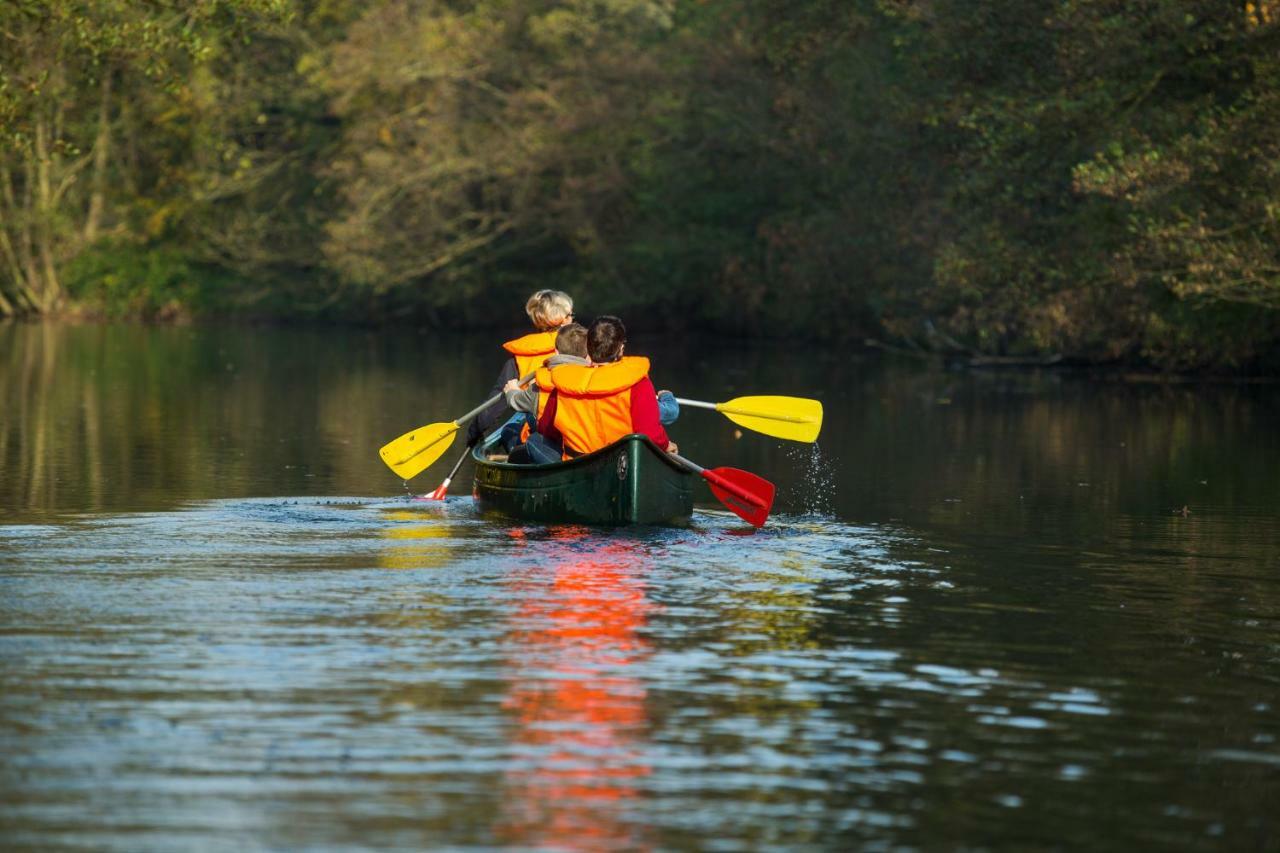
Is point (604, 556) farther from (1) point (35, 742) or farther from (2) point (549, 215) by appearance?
(2) point (549, 215)

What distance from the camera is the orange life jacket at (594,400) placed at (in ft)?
42.9

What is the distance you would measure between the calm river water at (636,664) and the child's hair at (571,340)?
44.1 inches

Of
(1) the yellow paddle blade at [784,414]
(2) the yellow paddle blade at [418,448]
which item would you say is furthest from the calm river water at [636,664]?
(1) the yellow paddle blade at [784,414]

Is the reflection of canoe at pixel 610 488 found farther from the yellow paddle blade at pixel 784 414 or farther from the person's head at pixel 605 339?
the yellow paddle blade at pixel 784 414

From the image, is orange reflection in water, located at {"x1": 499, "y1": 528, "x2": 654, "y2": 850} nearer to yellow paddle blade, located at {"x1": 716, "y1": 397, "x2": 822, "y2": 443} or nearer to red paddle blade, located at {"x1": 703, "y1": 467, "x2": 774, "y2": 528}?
red paddle blade, located at {"x1": 703, "y1": 467, "x2": 774, "y2": 528}

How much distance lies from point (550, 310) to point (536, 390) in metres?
0.56

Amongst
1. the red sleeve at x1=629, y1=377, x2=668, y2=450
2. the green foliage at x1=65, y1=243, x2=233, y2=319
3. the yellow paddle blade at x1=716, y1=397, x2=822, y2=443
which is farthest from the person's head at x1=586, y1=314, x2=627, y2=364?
the green foliage at x1=65, y1=243, x2=233, y2=319

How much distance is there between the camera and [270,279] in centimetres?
5925

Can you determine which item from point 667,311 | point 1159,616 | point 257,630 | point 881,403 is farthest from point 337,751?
point 667,311

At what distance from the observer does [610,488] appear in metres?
12.9

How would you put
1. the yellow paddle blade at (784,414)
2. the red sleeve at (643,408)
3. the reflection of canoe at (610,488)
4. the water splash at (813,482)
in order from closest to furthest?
the reflection of canoe at (610,488), the red sleeve at (643,408), the yellow paddle blade at (784,414), the water splash at (813,482)

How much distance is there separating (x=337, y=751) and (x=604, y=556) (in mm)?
4915

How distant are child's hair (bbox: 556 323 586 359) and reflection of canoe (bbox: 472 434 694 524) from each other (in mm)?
778

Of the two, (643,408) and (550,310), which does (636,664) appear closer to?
(643,408)
